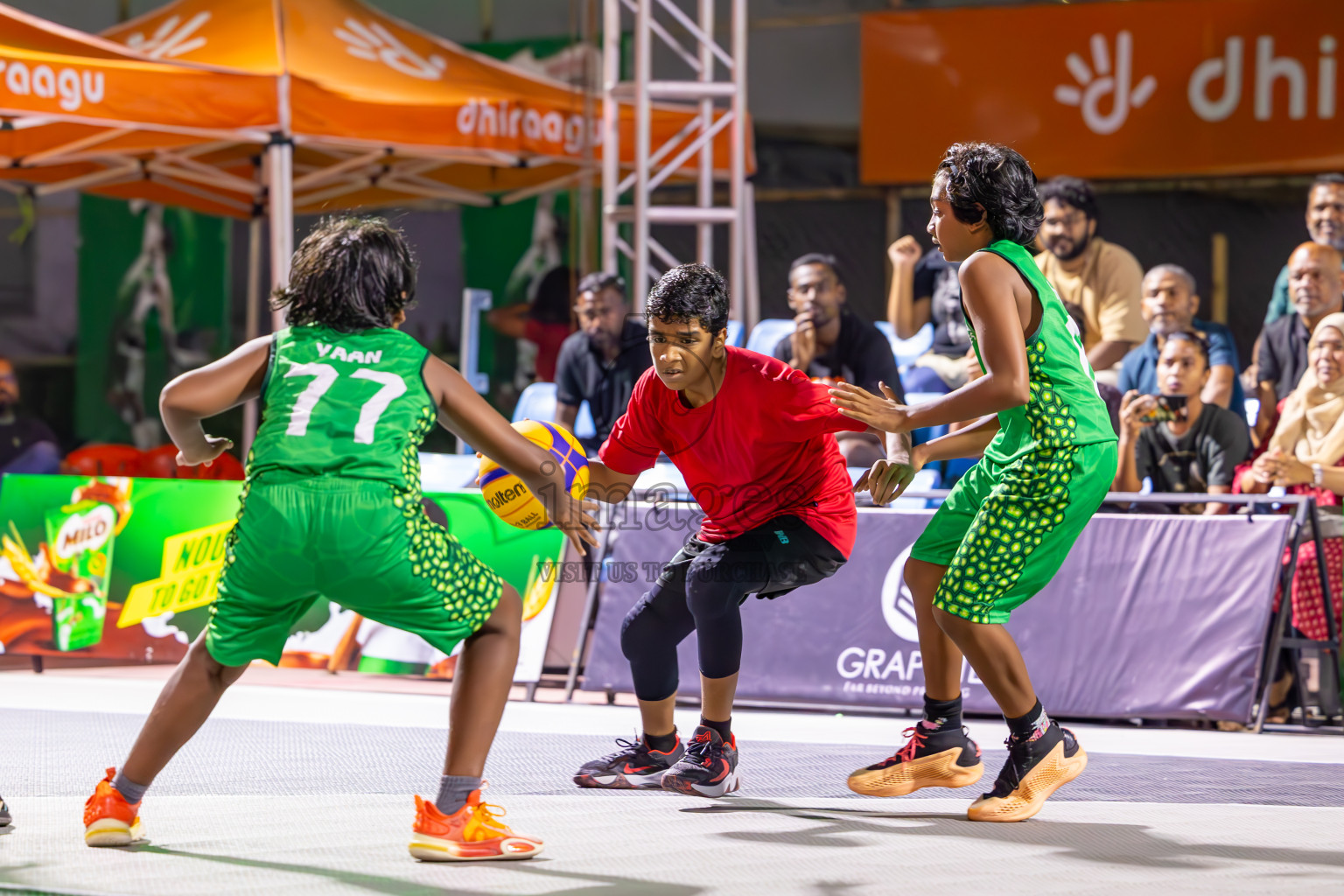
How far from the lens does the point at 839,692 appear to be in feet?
22.3

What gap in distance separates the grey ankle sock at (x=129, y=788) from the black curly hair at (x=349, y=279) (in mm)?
1204

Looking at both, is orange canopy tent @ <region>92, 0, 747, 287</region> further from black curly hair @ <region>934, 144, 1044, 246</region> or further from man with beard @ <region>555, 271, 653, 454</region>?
black curly hair @ <region>934, 144, 1044, 246</region>

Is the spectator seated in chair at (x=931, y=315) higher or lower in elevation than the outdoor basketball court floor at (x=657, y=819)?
higher

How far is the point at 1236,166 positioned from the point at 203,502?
7.92m

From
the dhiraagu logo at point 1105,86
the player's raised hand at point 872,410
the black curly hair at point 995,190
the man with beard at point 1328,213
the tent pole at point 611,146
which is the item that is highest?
the dhiraagu logo at point 1105,86

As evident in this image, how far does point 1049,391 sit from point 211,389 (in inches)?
86.2

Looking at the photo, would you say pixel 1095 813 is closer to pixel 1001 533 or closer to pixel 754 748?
pixel 1001 533

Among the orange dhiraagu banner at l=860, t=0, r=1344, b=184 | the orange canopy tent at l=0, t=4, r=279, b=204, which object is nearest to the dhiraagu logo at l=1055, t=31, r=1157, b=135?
the orange dhiraagu banner at l=860, t=0, r=1344, b=184

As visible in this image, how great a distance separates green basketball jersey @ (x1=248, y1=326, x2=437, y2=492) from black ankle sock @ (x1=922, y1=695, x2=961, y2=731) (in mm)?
1760

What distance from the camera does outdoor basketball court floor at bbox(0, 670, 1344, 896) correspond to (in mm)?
3389

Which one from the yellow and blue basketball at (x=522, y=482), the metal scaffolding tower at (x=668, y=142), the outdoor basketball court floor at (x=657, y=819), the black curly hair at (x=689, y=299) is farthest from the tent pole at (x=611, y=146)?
the black curly hair at (x=689, y=299)

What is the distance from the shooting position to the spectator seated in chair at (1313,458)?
6660mm

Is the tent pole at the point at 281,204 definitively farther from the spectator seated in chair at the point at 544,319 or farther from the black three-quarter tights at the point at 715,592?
the black three-quarter tights at the point at 715,592

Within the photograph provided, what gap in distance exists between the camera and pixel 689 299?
4.31 m
